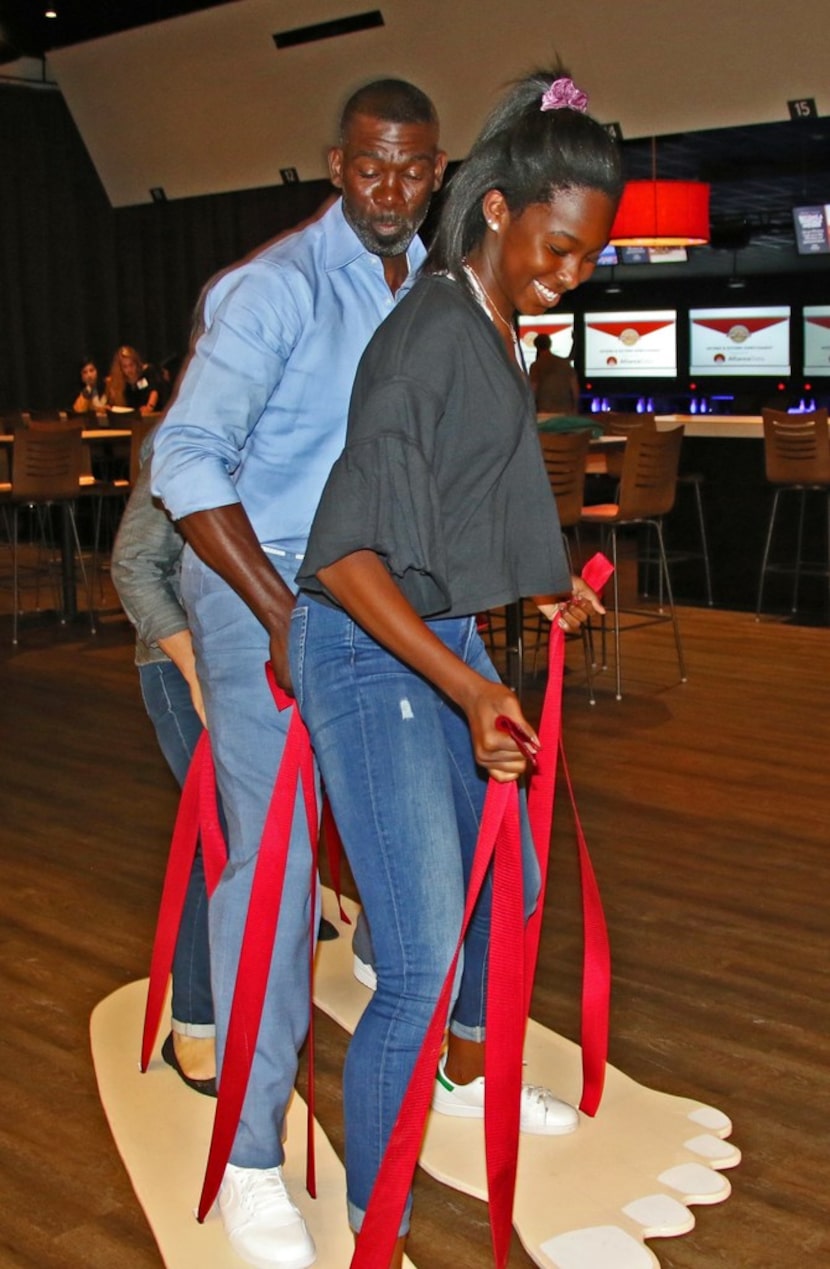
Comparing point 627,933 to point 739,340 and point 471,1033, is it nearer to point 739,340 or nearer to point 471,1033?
point 471,1033

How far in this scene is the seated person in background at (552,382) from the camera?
912 cm

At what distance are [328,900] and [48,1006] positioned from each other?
739 millimetres

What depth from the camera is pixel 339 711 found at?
5.55ft

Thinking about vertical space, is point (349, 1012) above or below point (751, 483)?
below

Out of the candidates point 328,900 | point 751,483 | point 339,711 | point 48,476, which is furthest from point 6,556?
point 339,711

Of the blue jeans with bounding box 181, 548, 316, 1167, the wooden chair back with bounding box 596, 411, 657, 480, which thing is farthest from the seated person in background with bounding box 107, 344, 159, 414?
the blue jeans with bounding box 181, 548, 316, 1167

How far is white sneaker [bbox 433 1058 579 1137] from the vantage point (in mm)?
2275

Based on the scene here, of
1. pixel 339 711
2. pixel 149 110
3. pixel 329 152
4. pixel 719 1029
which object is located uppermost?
pixel 149 110

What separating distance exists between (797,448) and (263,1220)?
5.72m

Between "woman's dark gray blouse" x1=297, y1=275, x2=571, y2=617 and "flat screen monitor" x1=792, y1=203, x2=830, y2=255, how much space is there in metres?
13.4

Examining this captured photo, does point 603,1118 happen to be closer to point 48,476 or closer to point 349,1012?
point 349,1012

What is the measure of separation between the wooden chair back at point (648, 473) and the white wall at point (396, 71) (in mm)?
4006

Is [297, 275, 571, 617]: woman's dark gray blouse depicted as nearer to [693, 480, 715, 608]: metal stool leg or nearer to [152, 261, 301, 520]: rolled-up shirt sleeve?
[152, 261, 301, 520]: rolled-up shirt sleeve

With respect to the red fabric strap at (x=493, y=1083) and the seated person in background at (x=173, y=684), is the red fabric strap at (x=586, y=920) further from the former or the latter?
the seated person in background at (x=173, y=684)
